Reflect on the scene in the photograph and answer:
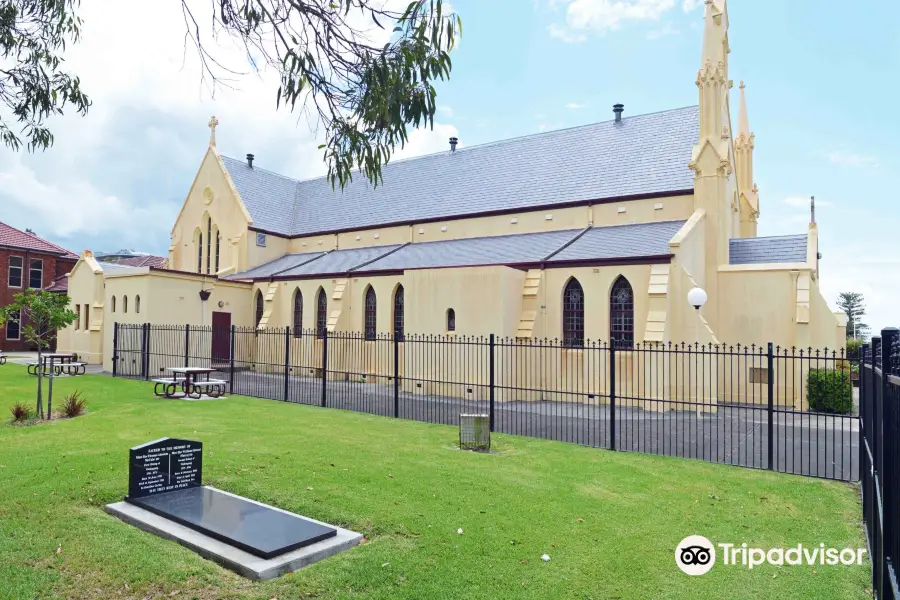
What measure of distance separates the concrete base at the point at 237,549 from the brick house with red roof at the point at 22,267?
1612 inches

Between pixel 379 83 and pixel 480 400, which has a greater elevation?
pixel 379 83

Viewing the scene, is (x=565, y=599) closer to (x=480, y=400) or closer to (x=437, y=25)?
(x=437, y=25)

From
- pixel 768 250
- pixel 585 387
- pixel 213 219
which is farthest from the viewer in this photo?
pixel 213 219

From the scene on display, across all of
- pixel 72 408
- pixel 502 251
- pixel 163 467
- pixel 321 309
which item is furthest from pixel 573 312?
pixel 163 467

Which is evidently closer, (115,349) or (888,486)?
(888,486)

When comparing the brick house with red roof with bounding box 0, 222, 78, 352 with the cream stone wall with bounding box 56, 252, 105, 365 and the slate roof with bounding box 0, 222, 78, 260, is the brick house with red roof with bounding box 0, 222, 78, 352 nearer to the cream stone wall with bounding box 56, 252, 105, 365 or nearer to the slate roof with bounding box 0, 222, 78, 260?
the slate roof with bounding box 0, 222, 78, 260

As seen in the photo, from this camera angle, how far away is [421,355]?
21.1 metres

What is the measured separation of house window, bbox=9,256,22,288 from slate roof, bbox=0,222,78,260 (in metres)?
0.91

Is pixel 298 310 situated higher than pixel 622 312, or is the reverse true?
pixel 298 310

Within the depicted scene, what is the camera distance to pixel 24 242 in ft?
134

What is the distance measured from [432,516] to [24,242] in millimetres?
46472

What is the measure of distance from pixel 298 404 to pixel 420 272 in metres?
7.39

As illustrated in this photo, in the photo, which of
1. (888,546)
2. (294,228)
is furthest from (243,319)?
(888,546)

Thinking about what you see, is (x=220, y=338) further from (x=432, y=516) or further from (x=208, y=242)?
(x=432, y=516)
